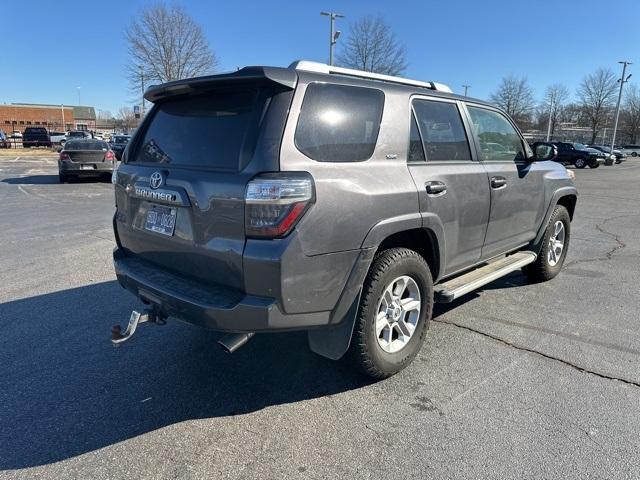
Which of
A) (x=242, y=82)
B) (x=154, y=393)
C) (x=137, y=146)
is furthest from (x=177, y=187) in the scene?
(x=154, y=393)

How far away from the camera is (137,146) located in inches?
136

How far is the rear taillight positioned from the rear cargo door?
55mm

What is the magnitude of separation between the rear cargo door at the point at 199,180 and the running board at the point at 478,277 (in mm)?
1745

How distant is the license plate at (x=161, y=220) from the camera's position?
2.81 meters

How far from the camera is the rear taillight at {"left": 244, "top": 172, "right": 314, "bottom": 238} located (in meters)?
2.39

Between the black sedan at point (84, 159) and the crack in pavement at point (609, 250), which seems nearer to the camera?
the crack in pavement at point (609, 250)

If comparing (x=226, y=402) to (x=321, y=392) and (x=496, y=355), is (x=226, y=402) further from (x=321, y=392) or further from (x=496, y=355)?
(x=496, y=355)

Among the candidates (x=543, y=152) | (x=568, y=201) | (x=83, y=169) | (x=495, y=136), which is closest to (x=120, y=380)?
(x=495, y=136)

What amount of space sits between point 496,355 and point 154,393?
8.09 feet

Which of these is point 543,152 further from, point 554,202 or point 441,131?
point 441,131

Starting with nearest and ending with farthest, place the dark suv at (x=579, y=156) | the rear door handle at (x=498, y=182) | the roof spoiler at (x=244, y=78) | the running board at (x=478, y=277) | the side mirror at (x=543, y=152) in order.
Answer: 1. the roof spoiler at (x=244, y=78)
2. the running board at (x=478, y=277)
3. the rear door handle at (x=498, y=182)
4. the side mirror at (x=543, y=152)
5. the dark suv at (x=579, y=156)

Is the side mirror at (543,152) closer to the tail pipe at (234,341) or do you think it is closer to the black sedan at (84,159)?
the tail pipe at (234,341)

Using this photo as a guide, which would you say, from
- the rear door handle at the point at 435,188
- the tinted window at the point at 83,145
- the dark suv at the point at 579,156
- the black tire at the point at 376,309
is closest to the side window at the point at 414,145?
the rear door handle at the point at 435,188

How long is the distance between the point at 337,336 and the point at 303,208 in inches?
33.2
